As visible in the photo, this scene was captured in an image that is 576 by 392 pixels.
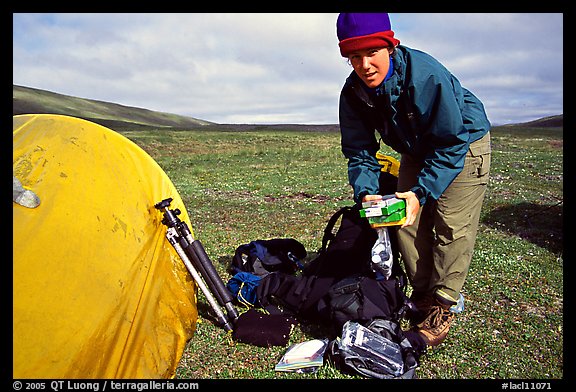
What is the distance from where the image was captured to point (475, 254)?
9227mm

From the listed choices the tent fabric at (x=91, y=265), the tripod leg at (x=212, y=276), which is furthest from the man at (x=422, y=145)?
the tent fabric at (x=91, y=265)

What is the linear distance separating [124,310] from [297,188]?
1385 cm

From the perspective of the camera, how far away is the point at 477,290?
7551 mm

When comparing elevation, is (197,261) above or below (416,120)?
below

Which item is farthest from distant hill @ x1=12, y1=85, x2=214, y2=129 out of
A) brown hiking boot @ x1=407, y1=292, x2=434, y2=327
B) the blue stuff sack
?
brown hiking boot @ x1=407, y1=292, x2=434, y2=327

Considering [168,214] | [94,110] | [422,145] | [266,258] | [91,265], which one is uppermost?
[422,145]

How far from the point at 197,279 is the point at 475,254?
18.7 ft

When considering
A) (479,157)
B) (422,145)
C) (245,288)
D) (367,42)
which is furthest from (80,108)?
(367,42)

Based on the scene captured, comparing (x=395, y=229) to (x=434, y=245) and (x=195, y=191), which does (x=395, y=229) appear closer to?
(x=434, y=245)

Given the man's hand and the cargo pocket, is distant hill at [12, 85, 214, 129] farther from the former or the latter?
the man's hand

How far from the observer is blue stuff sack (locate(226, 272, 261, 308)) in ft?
22.5

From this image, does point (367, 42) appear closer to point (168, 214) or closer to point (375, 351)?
point (168, 214)
